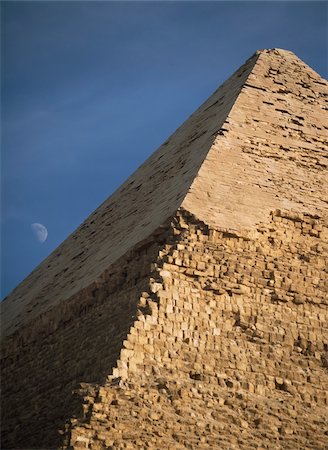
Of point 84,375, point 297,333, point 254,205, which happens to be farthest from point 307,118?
point 84,375

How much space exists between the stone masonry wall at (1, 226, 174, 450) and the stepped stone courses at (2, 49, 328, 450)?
0.03 metres

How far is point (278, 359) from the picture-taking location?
19234 millimetres

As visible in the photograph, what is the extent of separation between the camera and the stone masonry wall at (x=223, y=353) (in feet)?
57.0

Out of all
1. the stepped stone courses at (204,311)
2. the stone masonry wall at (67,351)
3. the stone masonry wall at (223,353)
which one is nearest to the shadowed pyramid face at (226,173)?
the stepped stone courses at (204,311)

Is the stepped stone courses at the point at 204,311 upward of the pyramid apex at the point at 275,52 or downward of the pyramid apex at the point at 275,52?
downward

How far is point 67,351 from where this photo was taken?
20.5 meters

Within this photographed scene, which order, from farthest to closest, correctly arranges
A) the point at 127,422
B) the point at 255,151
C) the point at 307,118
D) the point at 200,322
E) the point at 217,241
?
the point at 307,118 < the point at 255,151 < the point at 217,241 < the point at 200,322 < the point at 127,422

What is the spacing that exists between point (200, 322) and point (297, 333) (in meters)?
1.73

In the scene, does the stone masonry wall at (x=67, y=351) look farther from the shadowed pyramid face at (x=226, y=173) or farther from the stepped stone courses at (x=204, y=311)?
the shadowed pyramid face at (x=226, y=173)

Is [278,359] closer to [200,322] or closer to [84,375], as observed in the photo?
[200,322]

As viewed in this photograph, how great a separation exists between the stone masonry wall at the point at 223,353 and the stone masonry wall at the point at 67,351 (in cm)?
43

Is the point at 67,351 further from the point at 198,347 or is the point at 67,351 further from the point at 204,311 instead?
the point at 198,347

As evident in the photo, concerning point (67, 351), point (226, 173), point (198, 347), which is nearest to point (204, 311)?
point (198, 347)

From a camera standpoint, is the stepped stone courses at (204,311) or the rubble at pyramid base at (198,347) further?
the stepped stone courses at (204,311)
